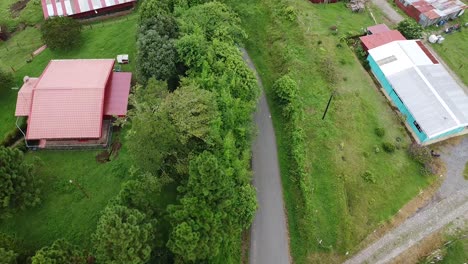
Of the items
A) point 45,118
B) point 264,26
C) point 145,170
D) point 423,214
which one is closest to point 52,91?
point 45,118

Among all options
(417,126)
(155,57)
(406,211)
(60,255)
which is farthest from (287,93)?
(60,255)

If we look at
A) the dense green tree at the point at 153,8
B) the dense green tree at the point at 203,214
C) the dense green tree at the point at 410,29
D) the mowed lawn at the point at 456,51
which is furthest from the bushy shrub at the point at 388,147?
the dense green tree at the point at 153,8

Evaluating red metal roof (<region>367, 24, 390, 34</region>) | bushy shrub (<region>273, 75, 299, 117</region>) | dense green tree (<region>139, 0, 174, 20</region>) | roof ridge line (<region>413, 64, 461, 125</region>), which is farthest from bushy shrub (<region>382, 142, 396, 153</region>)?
dense green tree (<region>139, 0, 174, 20</region>)

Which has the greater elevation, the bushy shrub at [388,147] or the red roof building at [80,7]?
the red roof building at [80,7]

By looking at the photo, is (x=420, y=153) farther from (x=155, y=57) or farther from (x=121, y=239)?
(x=121, y=239)

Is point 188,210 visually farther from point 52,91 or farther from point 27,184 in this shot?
point 52,91

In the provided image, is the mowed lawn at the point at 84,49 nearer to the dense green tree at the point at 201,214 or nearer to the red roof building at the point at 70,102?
the red roof building at the point at 70,102

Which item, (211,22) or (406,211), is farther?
(211,22)
